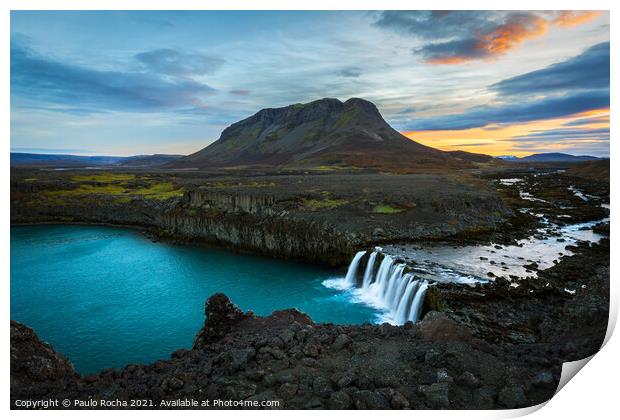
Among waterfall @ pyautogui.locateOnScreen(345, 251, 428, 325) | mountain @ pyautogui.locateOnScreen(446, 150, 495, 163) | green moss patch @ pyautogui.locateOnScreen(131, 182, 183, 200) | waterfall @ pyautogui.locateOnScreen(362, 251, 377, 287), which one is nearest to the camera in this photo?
waterfall @ pyautogui.locateOnScreen(345, 251, 428, 325)

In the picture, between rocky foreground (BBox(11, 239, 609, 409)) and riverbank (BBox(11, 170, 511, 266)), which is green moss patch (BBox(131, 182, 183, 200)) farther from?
rocky foreground (BBox(11, 239, 609, 409))

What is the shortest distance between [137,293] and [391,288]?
41.5ft

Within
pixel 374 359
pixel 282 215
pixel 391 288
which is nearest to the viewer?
pixel 374 359

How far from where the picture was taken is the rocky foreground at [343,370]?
551 cm

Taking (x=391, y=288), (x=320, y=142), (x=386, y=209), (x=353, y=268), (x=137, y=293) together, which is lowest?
(x=137, y=293)

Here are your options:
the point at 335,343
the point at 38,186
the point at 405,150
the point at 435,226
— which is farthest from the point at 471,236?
the point at 405,150

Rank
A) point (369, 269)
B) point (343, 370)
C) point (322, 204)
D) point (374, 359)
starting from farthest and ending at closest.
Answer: point (322, 204)
point (369, 269)
point (374, 359)
point (343, 370)

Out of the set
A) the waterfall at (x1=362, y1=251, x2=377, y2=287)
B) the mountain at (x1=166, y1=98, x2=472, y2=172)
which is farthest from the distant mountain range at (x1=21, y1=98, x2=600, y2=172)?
the waterfall at (x1=362, y1=251, x2=377, y2=287)

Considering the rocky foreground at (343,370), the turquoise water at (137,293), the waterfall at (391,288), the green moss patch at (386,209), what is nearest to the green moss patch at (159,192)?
the turquoise water at (137,293)

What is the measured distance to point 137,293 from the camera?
17797 mm

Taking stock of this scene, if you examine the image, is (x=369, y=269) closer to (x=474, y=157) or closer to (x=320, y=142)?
(x=474, y=157)

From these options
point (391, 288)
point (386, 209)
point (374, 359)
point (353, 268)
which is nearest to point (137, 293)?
point (353, 268)

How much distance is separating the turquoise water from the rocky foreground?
18.9 feet

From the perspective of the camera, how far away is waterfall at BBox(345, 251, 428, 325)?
43.9ft
